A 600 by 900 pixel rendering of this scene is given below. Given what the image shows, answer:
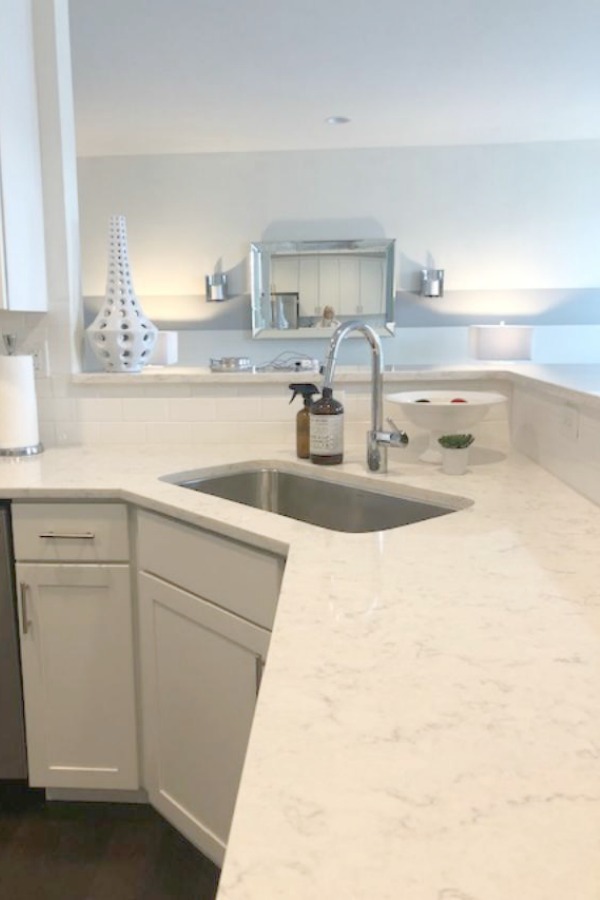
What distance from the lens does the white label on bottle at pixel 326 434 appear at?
175cm

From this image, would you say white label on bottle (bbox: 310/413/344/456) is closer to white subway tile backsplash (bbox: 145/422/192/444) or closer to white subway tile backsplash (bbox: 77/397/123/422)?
white subway tile backsplash (bbox: 145/422/192/444)

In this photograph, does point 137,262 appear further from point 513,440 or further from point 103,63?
point 513,440

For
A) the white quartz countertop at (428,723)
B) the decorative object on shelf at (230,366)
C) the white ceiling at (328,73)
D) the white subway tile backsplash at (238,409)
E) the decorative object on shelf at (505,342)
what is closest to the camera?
the white quartz countertop at (428,723)

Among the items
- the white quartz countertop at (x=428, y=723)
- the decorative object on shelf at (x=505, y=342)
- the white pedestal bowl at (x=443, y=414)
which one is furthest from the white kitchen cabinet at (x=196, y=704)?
the decorative object on shelf at (x=505, y=342)

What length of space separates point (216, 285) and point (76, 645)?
3860 mm

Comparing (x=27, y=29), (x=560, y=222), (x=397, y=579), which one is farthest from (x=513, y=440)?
(x=560, y=222)

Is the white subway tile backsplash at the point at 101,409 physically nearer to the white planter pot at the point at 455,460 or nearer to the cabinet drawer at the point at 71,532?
the cabinet drawer at the point at 71,532

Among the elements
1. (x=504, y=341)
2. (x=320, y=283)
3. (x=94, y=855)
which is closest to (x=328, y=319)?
(x=320, y=283)

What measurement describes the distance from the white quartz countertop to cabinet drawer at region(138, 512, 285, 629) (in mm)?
75

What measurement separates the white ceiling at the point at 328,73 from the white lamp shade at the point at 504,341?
1.35 metres

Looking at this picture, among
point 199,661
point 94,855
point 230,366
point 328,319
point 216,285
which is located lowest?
point 94,855

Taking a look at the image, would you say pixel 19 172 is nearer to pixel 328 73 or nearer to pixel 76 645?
pixel 76 645

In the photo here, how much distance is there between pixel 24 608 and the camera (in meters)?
1.67

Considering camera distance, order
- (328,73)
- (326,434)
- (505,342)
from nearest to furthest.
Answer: (326,434), (328,73), (505,342)
